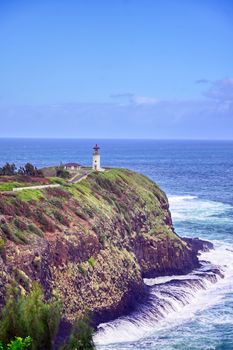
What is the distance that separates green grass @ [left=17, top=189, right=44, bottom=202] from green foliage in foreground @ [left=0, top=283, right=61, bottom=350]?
81.4 ft

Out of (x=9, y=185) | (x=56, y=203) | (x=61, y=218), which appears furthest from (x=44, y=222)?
(x=9, y=185)

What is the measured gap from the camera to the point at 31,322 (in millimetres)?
29766

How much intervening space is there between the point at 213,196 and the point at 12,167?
55.9 metres

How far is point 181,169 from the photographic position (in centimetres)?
19062

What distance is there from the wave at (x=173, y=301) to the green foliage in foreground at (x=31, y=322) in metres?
14.6

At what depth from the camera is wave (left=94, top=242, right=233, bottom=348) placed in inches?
1831

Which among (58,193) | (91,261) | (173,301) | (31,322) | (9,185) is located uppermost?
(9,185)

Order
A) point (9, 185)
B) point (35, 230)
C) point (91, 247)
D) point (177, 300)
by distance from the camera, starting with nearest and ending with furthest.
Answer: point (35, 230), point (91, 247), point (177, 300), point (9, 185)

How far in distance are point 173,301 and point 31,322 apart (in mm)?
26436

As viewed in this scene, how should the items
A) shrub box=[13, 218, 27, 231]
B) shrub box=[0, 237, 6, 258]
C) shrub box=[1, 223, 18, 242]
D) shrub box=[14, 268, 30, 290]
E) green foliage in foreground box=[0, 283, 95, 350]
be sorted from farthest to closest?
1. shrub box=[13, 218, 27, 231]
2. shrub box=[1, 223, 18, 242]
3. shrub box=[0, 237, 6, 258]
4. shrub box=[14, 268, 30, 290]
5. green foliage in foreground box=[0, 283, 95, 350]

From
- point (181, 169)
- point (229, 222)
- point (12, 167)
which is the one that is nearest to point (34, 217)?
point (12, 167)

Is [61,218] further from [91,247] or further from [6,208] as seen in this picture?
[6,208]

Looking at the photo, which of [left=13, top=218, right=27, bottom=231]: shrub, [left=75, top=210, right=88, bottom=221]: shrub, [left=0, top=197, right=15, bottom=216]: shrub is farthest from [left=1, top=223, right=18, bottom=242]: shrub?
[left=75, top=210, right=88, bottom=221]: shrub

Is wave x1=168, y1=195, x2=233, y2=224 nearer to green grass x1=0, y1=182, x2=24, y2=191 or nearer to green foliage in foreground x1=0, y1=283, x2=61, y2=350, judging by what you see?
green grass x1=0, y1=182, x2=24, y2=191
